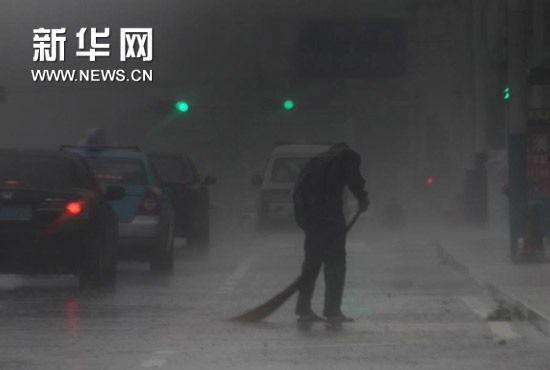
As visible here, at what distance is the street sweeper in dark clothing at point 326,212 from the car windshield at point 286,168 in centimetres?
2154

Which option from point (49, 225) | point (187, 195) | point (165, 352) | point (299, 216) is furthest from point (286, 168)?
point (165, 352)

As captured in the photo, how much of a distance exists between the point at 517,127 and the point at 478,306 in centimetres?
713

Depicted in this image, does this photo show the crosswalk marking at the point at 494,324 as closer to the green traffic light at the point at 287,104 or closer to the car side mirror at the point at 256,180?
the car side mirror at the point at 256,180

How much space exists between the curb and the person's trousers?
163cm

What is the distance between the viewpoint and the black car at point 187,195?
27609mm

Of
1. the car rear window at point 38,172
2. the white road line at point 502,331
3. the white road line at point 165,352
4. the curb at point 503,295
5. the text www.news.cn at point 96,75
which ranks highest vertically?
the text www.news.cn at point 96,75

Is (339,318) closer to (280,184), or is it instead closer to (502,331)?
(502,331)

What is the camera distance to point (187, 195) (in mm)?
27672

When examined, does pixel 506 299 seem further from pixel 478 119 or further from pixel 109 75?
pixel 109 75

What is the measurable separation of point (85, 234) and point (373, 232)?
1989 cm

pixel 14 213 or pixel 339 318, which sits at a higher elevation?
pixel 14 213

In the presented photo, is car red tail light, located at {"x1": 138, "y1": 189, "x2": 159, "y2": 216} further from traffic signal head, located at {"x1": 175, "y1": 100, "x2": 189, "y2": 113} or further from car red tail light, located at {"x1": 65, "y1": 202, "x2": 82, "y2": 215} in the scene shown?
traffic signal head, located at {"x1": 175, "y1": 100, "x2": 189, "y2": 113}

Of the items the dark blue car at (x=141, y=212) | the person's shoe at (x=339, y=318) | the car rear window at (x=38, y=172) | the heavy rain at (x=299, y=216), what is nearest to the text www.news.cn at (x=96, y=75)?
the heavy rain at (x=299, y=216)

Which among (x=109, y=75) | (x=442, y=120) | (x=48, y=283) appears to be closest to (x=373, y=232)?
(x=48, y=283)
